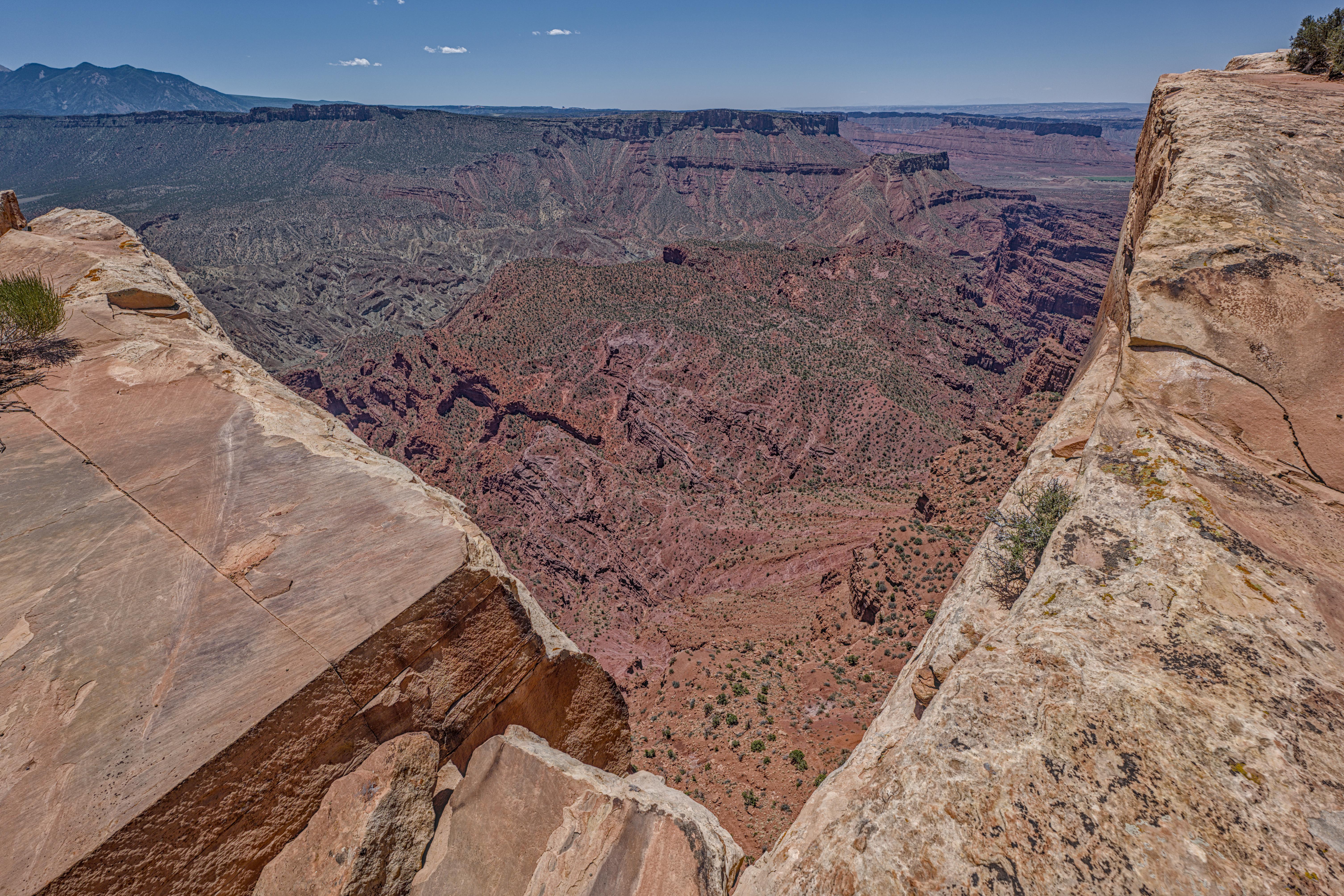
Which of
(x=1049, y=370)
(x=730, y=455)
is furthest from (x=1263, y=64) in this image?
(x=730, y=455)

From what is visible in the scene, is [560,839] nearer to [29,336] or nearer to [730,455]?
[29,336]

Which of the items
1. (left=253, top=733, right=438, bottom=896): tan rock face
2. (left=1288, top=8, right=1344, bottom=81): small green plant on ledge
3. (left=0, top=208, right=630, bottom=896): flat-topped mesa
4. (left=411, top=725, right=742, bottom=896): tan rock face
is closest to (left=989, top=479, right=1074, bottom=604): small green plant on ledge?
(left=411, top=725, right=742, bottom=896): tan rock face

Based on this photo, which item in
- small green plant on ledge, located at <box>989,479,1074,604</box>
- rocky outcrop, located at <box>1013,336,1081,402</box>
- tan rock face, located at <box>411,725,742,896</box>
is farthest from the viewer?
rocky outcrop, located at <box>1013,336,1081,402</box>

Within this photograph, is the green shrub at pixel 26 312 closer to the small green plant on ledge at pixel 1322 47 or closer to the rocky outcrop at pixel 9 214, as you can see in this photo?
the rocky outcrop at pixel 9 214

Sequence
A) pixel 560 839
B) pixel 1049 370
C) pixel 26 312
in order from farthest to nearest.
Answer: pixel 1049 370 < pixel 26 312 < pixel 560 839

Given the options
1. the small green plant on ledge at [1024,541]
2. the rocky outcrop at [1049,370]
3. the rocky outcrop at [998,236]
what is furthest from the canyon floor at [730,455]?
the rocky outcrop at [998,236]

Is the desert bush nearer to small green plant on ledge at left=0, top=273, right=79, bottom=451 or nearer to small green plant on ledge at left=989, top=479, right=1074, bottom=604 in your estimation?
small green plant on ledge at left=0, top=273, right=79, bottom=451
